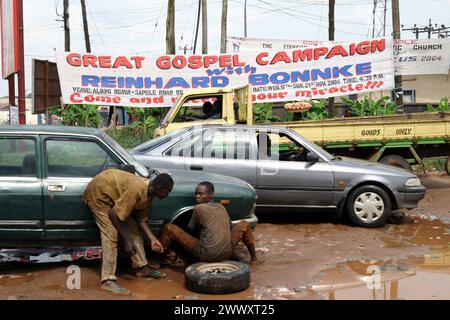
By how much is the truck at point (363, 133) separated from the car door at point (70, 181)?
429cm

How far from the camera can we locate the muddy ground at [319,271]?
469 centimetres

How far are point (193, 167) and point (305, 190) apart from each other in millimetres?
1650

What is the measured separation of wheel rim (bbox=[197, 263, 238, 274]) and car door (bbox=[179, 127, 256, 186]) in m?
2.49

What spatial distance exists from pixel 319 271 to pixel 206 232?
4.34ft

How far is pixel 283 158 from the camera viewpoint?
7.85 m

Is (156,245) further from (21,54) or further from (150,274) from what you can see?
(21,54)

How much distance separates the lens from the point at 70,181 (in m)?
5.02

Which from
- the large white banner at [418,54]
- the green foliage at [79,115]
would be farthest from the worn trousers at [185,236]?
the green foliage at [79,115]

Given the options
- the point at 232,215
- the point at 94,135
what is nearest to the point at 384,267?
the point at 232,215

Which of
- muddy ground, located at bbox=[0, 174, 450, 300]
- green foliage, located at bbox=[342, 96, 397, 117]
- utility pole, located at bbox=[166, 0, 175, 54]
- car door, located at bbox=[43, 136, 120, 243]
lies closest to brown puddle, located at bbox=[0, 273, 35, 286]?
muddy ground, located at bbox=[0, 174, 450, 300]

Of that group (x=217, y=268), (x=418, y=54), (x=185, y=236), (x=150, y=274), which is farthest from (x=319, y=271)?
(x=418, y=54)

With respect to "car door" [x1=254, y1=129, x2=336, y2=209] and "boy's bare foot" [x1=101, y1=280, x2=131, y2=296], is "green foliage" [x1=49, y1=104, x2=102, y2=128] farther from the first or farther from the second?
"boy's bare foot" [x1=101, y1=280, x2=131, y2=296]

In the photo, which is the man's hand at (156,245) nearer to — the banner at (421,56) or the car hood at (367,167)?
the car hood at (367,167)

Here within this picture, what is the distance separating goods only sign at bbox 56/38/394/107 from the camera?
13383 millimetres
